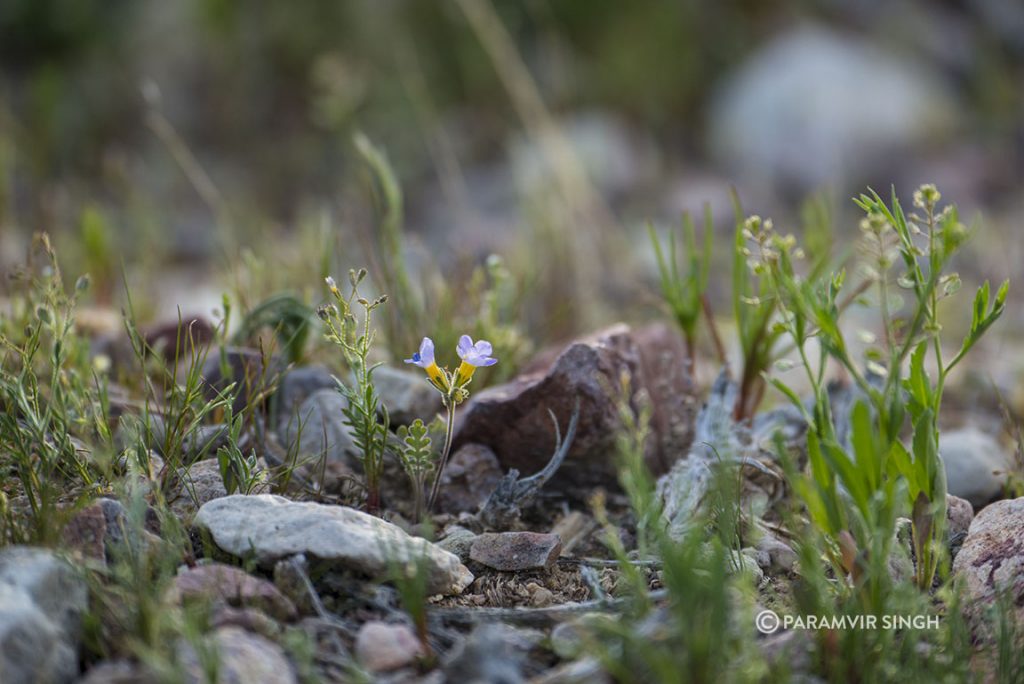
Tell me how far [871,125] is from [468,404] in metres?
5.11

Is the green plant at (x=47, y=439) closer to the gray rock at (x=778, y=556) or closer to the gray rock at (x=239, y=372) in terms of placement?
the gray rock at (x=239, y=372)

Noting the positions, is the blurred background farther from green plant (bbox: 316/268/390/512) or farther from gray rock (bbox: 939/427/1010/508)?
green plant (bbox: 316/268/390/512)

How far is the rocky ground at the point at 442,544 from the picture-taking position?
1192 mm

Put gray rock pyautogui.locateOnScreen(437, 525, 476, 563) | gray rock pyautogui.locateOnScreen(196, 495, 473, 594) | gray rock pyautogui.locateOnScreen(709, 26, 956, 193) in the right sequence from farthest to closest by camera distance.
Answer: gray rock pyautogui.locateOnScreen(709, 26, 956, 193) → gray rock pyautogui.locateOnScreen(437, 525, 476, 563) → gray rock pyautogui.locateOnScreen(196, 495, 473, 594)

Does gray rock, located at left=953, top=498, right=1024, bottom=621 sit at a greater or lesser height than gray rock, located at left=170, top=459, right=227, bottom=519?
lesser

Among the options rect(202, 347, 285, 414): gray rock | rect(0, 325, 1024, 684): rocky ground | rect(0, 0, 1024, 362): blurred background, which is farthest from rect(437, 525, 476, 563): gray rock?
rect(0, 0, 1024, 362): blurred background

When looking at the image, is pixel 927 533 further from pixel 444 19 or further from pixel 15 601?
pixel 444 19

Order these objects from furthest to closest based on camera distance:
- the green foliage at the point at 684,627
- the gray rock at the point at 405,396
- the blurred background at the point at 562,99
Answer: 1. the blurred background at the point at 562,99
2. the gray rock at the point at 405,396
3. the green foliage at the point at 684,627

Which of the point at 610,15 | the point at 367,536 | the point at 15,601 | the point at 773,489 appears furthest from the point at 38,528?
the point at 610,15

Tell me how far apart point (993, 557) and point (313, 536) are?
0.99 metres

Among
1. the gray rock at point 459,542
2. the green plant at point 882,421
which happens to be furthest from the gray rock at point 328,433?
the green plant at point 882,421

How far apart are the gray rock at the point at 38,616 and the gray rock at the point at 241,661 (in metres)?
0.14

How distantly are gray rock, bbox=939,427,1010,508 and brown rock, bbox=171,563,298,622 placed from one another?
3.97ft

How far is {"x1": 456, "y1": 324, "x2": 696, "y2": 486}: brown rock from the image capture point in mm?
1772
